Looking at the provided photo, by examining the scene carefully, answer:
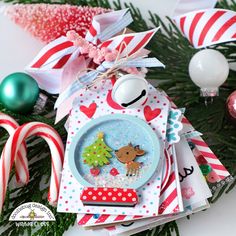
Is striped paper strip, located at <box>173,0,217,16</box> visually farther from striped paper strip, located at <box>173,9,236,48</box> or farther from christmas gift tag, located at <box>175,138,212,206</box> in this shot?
christmas gift tag, located at <box>175,138,212,206</box>

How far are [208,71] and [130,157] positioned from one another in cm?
21

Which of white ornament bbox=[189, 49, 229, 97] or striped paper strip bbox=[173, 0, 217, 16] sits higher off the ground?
striped paper strip bbox=[173, 0, 217, 16]

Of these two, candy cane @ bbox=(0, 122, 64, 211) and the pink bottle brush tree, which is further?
the pink bottle brush tree

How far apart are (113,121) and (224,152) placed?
0.21m

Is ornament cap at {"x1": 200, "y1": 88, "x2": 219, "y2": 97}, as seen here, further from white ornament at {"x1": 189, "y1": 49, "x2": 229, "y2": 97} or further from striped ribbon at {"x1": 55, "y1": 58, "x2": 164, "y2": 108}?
striped ribbon at {"x1": 55, "y1": 58, "x2": 164, "y2": 108}

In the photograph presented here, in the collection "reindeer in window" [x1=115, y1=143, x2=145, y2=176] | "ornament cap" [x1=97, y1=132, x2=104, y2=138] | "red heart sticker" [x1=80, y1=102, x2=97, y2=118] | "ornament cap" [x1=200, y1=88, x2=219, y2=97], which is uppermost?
"red heart sticker" [x1=80, y1=102, x2=97, y2=118]

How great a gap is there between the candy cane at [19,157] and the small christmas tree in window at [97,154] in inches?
4.6

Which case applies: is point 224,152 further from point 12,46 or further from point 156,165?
point 12,46

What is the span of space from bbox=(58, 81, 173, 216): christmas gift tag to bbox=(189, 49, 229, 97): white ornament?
90mm

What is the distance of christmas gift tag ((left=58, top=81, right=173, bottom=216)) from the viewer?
0.77 m

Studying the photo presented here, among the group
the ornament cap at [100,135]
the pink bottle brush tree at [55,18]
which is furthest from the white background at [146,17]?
the ornament cap at [100,135]

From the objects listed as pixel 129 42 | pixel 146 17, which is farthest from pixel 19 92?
pixel 146 17

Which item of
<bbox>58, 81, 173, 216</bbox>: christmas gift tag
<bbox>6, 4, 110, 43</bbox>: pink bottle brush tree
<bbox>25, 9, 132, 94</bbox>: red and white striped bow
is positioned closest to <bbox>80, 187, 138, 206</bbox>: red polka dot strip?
<bbox>58, 81, 173, 216</bbox>: christmas gift tag

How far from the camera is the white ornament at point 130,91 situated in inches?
30.6
